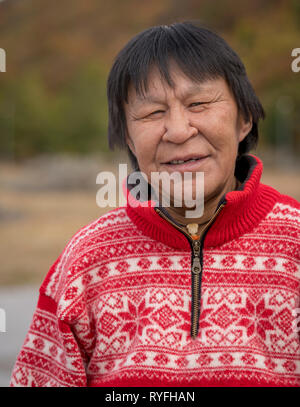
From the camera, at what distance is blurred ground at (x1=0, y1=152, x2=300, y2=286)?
259 inches

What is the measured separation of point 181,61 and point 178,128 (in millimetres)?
170

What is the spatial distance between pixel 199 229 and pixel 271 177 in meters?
12.7

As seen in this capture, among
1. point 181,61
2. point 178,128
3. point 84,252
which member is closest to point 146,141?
point 178,128

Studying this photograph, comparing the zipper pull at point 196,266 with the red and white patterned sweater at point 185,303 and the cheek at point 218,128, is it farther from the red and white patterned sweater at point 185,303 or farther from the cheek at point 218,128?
the cheek at point 218,128

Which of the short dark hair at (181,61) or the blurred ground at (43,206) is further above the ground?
the blurred ground at (43,206)

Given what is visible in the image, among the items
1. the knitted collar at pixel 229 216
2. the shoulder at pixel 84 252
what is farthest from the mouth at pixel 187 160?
the shoulder at pixel 84 252

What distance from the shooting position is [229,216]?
4.01 ft

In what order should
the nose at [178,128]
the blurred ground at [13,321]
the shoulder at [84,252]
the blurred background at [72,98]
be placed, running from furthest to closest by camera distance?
the blurred background at [72,98] < the blurred ground at [13,321] < the shoulder at [84,252] < the nose at [178,128]

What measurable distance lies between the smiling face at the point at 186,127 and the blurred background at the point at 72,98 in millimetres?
5595

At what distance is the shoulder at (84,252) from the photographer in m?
1.27

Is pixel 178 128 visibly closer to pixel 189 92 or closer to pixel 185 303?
pixel 189 92

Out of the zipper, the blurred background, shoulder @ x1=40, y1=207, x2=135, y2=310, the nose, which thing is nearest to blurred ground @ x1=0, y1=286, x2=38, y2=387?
shoulder @ x1=40, y1=207, x2=135, y2=310

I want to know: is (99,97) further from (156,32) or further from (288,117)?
(156,32)

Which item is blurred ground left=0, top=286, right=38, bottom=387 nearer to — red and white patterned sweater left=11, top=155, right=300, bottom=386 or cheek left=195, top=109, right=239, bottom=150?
red and white patterned sweater left=11, top=155, right=300, bottom=386
